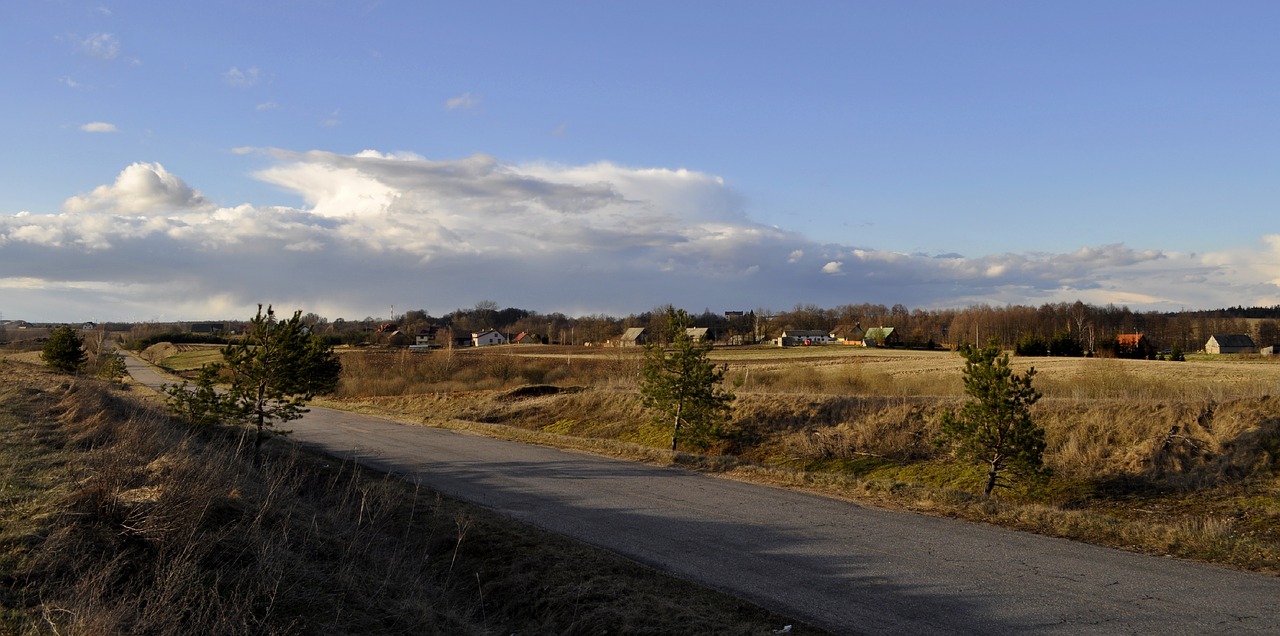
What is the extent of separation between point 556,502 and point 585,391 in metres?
16.7

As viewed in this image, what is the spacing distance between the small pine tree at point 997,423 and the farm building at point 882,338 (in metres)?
90.0

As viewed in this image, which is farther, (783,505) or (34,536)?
(783,505)

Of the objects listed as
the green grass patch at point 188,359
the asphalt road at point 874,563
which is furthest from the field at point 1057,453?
the green grass patch at point 188,359

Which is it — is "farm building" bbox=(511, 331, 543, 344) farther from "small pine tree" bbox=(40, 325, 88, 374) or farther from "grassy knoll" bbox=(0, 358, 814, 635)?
"grassy knoll" bbox=(0, 358, 814, 635)

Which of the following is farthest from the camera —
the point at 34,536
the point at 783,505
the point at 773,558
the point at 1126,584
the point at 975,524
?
the point at 783,505

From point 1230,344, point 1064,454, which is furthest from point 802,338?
point 1064,454

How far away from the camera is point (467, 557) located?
929 centimetres

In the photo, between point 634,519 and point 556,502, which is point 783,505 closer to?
point 634,519

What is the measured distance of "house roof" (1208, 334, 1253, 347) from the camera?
8850cm

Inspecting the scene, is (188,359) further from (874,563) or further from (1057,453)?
(874,563)

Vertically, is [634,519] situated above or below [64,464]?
below

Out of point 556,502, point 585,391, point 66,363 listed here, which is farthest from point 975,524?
point 66,363

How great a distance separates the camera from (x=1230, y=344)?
88500mm

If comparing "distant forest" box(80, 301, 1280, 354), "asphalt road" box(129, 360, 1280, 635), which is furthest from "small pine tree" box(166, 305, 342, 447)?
"distant forest" box(80, 301, 1280, 354)
